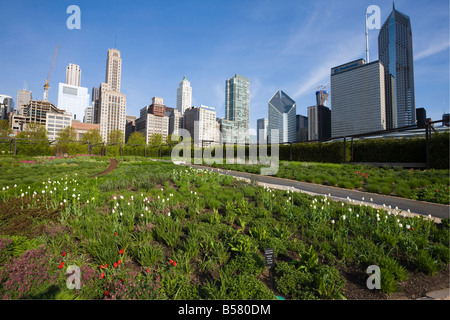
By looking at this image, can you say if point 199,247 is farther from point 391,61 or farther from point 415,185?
point 391,61

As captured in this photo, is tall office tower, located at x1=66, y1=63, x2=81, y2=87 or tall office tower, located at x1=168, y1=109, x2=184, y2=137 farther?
tall office tower, located at x1=66, y1=63, x2=81, y2=87

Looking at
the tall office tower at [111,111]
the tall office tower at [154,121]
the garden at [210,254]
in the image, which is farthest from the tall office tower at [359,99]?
the tall office tower at [111,111]

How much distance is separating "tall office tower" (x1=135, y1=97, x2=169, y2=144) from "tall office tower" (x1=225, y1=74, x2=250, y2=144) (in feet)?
192

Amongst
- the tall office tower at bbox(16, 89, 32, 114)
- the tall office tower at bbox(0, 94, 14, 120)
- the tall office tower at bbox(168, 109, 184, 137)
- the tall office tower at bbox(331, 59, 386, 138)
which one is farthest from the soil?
the tall office tower at bbox(16, 89, 32, 114)

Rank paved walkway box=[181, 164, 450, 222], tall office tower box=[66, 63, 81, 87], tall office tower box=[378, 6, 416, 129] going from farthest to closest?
tall office tower box=[66, 63, 81, 87] < tall office tower box=[378, 6, 416, 129] < paved walkway box=[181, 164, 450, 222]

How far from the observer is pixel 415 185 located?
6.61 metres

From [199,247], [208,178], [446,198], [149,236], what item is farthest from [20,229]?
[446,198]

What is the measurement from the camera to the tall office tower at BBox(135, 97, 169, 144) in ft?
459

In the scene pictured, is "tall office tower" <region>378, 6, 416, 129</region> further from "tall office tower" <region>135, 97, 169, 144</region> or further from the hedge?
"tall office tower" <region>135, 97, 169, 144</region>

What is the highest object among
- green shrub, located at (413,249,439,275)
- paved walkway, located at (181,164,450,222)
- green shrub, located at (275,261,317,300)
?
paved walkway, located at (181,164,450,222)

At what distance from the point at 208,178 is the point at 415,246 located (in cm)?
600

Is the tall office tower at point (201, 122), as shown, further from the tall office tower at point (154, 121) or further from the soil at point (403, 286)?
the soil at point (403, 286)

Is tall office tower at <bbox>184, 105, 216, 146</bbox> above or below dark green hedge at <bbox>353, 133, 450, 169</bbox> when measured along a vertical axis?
above

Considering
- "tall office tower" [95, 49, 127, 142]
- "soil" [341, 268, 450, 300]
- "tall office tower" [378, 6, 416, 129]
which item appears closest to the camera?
"soil" [341, 268, 450, 300]
